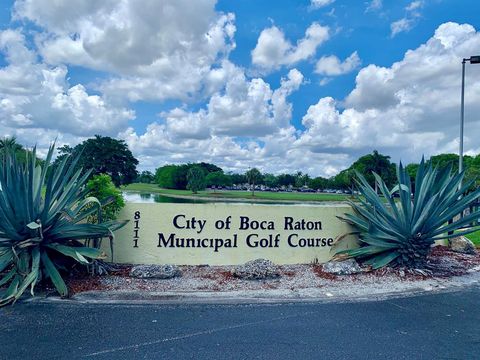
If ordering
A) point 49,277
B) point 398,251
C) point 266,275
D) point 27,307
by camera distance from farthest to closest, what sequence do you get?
point 398,251 → point 266,275 → point 49,277 → point 27,307

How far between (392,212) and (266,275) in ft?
9.96

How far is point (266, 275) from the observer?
6734mm

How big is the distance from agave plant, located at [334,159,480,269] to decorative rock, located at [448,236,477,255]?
94.5 inches

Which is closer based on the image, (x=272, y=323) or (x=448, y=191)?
(x=272, y=323)

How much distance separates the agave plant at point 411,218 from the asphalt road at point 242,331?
1.88m

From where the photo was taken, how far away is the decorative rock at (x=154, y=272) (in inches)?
256

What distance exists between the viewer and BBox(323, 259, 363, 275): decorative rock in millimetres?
7094

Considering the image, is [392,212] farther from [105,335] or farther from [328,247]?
[105,335]

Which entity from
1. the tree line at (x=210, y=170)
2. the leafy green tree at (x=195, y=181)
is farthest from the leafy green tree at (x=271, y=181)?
the leafy green tree at (x=195, y=181)

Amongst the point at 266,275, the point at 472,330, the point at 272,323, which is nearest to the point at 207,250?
the point at 266,275

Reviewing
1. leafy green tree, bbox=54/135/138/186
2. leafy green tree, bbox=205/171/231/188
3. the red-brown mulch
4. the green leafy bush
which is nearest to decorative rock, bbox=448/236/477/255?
the red-brown mulch

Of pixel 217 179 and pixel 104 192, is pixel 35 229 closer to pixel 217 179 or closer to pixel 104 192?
pixel 104 192

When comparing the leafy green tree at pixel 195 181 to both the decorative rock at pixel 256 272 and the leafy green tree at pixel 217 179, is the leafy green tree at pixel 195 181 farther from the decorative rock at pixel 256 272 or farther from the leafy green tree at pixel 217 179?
the decorative rock at pixel 256 272

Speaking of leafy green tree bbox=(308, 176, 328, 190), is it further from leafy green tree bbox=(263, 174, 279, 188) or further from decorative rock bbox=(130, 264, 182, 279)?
decorative rock bbox=(130, 264, 182, 279)
